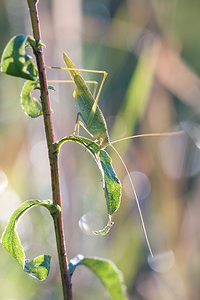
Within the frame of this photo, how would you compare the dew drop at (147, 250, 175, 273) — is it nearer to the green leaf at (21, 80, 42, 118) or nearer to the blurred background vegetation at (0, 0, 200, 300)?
the blurred background vegetation at (0, 0, 200, 300)

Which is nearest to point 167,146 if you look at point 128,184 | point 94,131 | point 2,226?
point 128,184

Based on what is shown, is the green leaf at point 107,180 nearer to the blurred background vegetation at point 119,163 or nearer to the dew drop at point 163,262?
the blurred background vegetation at point 119,163

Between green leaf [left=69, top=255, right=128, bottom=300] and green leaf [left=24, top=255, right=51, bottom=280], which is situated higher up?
green leaf [left=24, top=255, right=51, bottom=280]

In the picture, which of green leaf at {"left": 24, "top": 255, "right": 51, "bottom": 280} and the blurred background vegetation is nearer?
green leaf at {"left": 24, "top": 255, "right": 51, "bottom": 280}

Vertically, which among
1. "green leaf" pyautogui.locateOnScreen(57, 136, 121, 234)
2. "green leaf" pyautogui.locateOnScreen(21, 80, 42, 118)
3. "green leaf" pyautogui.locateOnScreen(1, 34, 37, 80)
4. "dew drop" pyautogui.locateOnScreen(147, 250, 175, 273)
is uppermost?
"green leaf" pyautogui.locateOnScreen(1, 34, 37, 80)

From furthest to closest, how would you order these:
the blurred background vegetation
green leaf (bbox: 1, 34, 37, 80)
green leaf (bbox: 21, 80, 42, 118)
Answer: the blurred background vegetation < green leaf (bbox: 21, 80, 42, 118) < green leaf (bbox: 1, 34, 37, 80)

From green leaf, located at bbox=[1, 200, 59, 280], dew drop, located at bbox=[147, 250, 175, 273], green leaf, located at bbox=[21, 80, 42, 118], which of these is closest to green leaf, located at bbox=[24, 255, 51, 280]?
green leaf, located at bbox=[1, 200, 59, 280]

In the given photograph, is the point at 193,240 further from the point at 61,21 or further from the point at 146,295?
the point at 61,21

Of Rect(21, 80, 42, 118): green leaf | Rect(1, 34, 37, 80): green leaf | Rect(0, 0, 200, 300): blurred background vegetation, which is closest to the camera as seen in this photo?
Rect(1, 34, 37, 80): green leaf
